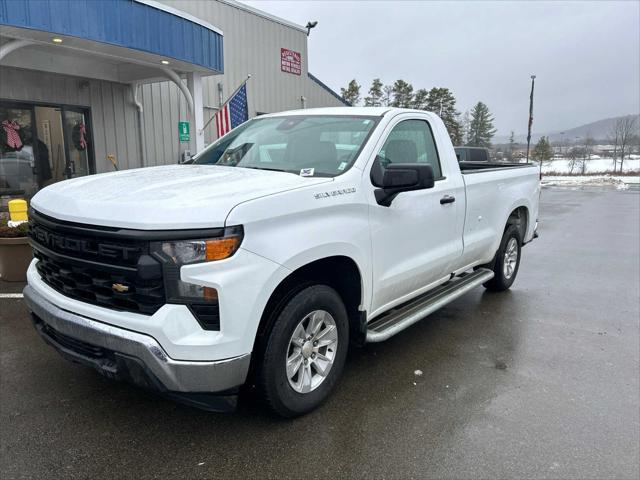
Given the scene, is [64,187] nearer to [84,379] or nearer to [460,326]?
[84,379]

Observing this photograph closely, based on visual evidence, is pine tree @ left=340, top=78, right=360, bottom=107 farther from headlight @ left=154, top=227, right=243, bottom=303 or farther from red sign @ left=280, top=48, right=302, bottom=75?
headlight @ left=154, top=227, right=243, bottom=303

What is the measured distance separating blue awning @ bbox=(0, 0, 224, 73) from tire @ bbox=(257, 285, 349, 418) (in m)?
5.86

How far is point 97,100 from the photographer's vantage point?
10703mm

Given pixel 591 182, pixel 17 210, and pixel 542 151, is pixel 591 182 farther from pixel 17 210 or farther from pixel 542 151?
pixel 17 210

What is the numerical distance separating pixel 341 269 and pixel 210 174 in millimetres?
1089

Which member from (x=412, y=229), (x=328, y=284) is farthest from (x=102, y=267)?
(x=412, y=229)

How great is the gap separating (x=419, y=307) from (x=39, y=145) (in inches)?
353

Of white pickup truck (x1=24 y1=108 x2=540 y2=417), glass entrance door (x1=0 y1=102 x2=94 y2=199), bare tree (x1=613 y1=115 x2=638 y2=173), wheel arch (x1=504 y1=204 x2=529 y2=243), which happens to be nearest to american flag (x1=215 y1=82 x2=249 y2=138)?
glass entrance door (x1=0 y1=102 x2=94 y2=199)

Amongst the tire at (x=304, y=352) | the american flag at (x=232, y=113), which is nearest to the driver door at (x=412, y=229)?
the tire at (x=304, y=352)

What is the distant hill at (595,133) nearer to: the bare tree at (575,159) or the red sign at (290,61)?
the bare tree at (575,159)

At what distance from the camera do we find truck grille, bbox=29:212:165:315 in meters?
2.45

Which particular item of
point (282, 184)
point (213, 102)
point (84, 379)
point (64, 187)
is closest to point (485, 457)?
point (282, 184)

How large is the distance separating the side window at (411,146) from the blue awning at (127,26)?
526cm

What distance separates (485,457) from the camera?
276cm
